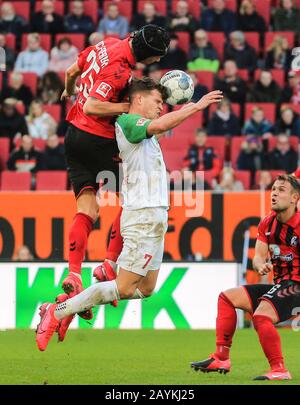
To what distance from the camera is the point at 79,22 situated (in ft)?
65.9

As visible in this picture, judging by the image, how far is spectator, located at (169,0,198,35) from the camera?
779 inches

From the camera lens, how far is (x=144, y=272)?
30.1 ft

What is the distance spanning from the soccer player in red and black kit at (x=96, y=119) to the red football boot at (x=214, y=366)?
Answer: 1042 millimetres

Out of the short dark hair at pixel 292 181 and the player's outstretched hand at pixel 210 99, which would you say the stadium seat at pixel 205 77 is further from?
the player's outstretched hand at pixel 210 99

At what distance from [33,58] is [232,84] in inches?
126

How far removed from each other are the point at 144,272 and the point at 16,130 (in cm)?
935

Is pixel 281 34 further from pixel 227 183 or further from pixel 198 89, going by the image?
pixel 227 183

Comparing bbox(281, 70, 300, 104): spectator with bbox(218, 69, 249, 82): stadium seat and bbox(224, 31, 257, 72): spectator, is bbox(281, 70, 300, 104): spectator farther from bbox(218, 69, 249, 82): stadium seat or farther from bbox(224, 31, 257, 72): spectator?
bbox(224, 31, 257, 72): spectator

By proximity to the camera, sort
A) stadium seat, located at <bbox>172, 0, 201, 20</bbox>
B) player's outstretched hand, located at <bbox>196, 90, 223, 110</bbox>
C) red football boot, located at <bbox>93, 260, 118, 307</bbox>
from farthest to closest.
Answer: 1. stadium seat, located at <bbox>172, 0, 201, 20</bbox>
2. red football boot, located at <bbox>93, 260, 118, 307</bbox>
3. player's outstretched hand, located at <bbox>196, 90, 223, 110</bbox>

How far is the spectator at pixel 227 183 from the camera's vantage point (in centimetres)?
1671

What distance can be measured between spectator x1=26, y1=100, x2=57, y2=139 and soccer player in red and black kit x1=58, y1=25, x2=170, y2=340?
794 cm

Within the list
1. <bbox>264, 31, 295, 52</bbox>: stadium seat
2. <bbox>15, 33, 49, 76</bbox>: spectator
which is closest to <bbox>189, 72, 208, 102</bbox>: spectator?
<bbox>264, 31, 295, 52</bbox>: stadium seat
